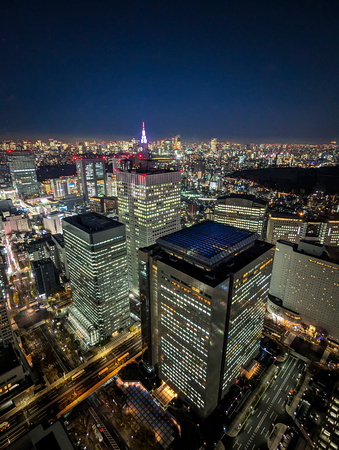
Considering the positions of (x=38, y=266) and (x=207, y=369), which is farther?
(x=38, y=266)

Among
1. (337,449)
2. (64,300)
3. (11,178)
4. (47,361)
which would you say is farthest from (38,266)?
(11,178)

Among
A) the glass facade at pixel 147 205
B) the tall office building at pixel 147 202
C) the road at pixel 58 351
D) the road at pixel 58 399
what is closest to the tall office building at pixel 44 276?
the road at pixel 58 351

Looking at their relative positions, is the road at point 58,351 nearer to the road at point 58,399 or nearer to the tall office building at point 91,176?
the road at point 58,399

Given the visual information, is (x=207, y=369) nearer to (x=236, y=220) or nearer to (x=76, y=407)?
(x=76, y=407)

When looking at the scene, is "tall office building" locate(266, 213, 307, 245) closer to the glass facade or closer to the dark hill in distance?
the glass facade

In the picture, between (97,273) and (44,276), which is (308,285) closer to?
(97,273)

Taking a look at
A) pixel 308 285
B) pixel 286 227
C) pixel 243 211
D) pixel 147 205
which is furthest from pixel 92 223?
pixel 286 227
